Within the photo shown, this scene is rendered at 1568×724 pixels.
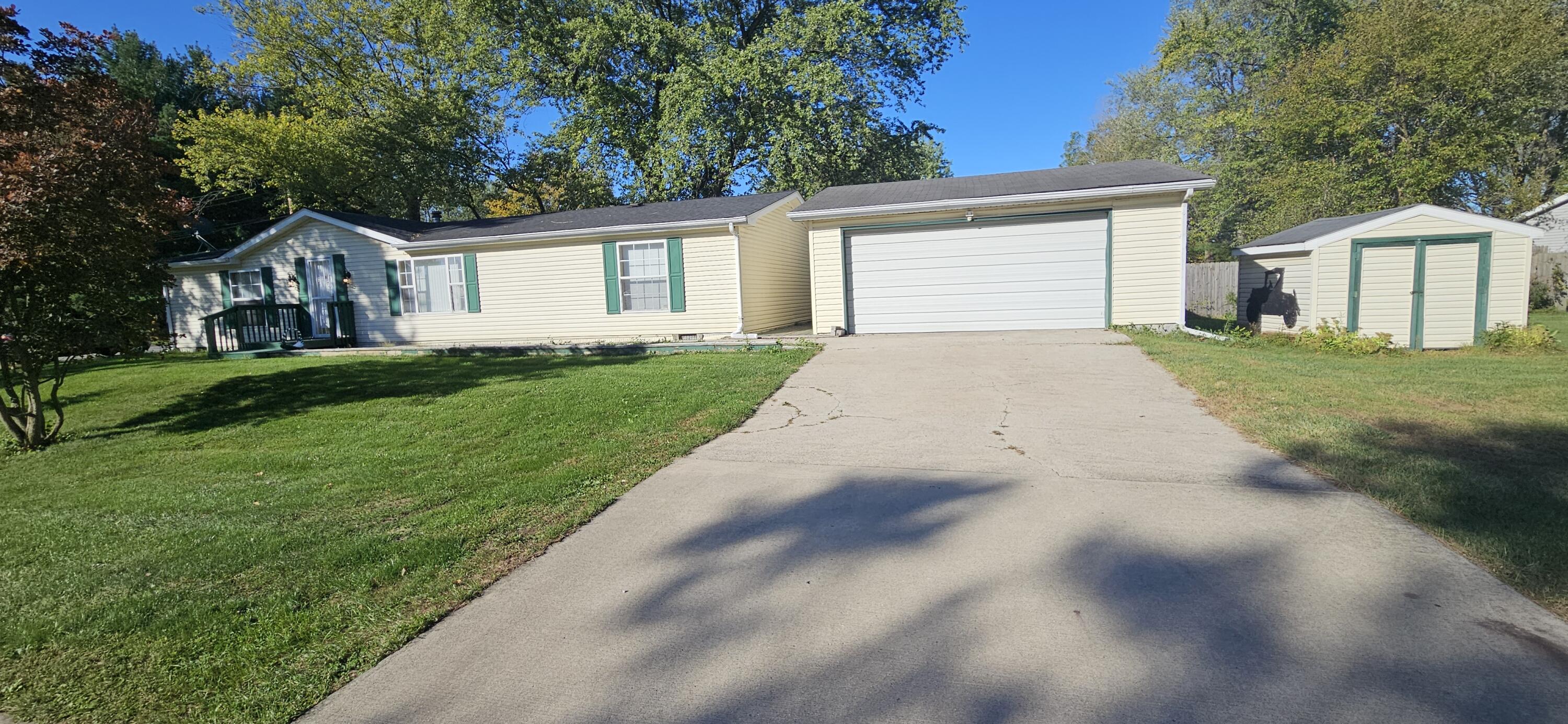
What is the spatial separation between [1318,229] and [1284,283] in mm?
1224

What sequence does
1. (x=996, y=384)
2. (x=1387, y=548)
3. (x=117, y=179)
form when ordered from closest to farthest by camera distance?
1. (x=1387, y=548)
2. (x=117, y=179)
3. (x=996, y=384)

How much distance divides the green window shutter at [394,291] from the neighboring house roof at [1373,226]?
18.7m

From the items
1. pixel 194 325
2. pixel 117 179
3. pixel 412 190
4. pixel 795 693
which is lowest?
pixel 795 693

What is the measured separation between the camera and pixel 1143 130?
35156 millimetres

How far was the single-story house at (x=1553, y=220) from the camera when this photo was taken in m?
21.5

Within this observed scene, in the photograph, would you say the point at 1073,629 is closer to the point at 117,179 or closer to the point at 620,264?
the point at 117,179

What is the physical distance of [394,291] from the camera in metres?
16.3

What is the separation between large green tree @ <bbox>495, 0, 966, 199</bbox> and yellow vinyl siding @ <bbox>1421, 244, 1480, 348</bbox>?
48.4 feet

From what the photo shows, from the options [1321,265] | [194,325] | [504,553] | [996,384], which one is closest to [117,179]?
[504,553]

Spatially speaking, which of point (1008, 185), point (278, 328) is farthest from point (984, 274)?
point (278, 328)

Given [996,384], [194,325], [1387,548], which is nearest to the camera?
[1387,548]

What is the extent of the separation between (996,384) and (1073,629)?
5.43m

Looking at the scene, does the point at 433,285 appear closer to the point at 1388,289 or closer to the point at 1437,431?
the point at 1437,431

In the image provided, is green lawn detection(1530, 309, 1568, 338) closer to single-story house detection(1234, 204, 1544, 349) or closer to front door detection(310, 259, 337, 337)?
single-story house detection(1234, 204, 1544, 349)
